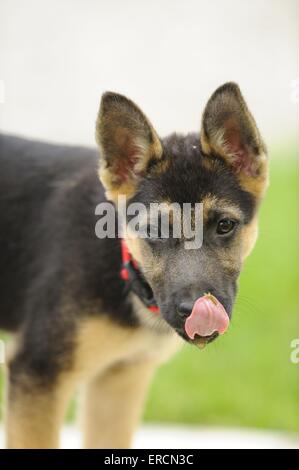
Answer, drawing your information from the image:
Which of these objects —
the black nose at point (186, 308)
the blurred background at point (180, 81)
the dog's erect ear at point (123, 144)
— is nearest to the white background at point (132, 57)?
the blurred background at point (180, 81)

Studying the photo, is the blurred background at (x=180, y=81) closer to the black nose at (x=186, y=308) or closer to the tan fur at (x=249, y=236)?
the tan fur at (x=249, y=236)

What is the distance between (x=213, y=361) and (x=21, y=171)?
10.5 feet

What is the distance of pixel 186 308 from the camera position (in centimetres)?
336

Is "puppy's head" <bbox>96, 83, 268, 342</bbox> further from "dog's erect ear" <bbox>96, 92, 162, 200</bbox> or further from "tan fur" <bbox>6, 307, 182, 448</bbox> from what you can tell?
"tan fur" <bbox>6, 307, 182, 448</bbox>

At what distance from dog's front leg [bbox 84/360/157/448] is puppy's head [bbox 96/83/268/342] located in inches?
40.8

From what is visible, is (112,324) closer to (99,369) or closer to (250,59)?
(99,369)

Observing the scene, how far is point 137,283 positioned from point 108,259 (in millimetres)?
230

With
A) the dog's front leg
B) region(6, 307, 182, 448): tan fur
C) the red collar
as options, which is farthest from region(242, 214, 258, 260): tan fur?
the dog's front leg

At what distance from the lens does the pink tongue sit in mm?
3295

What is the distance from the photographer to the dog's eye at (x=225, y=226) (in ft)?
12.1

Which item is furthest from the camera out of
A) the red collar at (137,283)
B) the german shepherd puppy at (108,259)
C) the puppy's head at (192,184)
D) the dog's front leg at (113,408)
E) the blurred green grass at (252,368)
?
the blurred green grass at (252,368)

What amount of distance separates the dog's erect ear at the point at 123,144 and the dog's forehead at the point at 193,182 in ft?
0.25

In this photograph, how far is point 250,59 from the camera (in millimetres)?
6273
